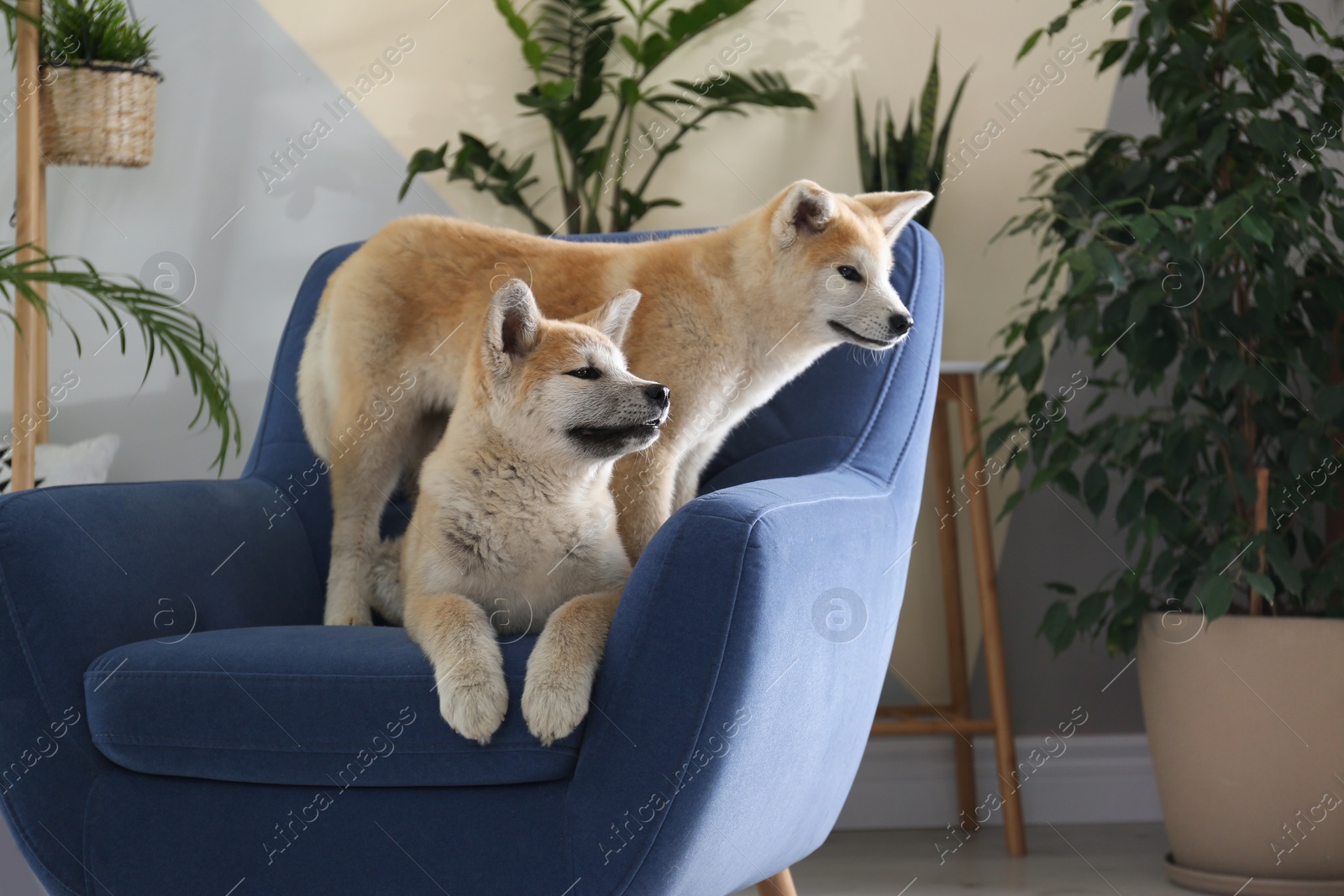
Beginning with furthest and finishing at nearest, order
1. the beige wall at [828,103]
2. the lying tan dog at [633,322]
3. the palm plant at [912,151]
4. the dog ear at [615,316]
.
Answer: the beige wall at [828,103] → the palm plant at [912,151] → the lying tan dog at [633,322] → the dog ear at [615,316]

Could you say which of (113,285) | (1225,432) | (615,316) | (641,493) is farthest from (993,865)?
(113,285)

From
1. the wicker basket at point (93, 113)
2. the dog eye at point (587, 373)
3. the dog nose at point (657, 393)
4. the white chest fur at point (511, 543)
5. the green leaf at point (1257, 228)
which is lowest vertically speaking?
the white chest fur at point (511, 543)

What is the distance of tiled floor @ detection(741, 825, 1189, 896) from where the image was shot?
215 centimetres

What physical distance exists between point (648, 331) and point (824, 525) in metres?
0.47

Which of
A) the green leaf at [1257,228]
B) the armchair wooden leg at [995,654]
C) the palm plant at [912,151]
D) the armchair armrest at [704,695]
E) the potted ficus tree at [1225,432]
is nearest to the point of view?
the armchair armrest at [704,695]

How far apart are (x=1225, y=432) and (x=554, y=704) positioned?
1.62 meters

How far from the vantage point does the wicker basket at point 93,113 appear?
248cm

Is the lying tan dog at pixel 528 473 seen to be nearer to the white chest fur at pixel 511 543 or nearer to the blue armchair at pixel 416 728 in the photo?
the white chest fur at pixel 511 543

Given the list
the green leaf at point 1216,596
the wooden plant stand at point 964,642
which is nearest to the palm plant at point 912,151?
the wooden plant stand at point 964,642

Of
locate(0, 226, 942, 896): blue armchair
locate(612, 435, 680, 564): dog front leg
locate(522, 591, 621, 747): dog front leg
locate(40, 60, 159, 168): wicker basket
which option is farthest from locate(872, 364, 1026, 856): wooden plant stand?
locate(40, 60, 159, 168): wicker basket

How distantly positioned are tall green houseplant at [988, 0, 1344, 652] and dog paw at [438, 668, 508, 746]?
1.45m

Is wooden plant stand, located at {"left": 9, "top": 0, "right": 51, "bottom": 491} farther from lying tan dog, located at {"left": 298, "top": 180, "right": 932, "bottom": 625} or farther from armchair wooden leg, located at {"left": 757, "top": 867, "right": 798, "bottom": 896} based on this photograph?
armchair wooden leg, located at {"left": 757, "top": 867, "right": 798, "bottom": 896}

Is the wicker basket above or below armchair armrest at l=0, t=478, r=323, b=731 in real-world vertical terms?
above

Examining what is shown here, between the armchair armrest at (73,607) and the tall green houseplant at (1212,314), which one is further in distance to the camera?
the tall green houseplant at (1212,314)
